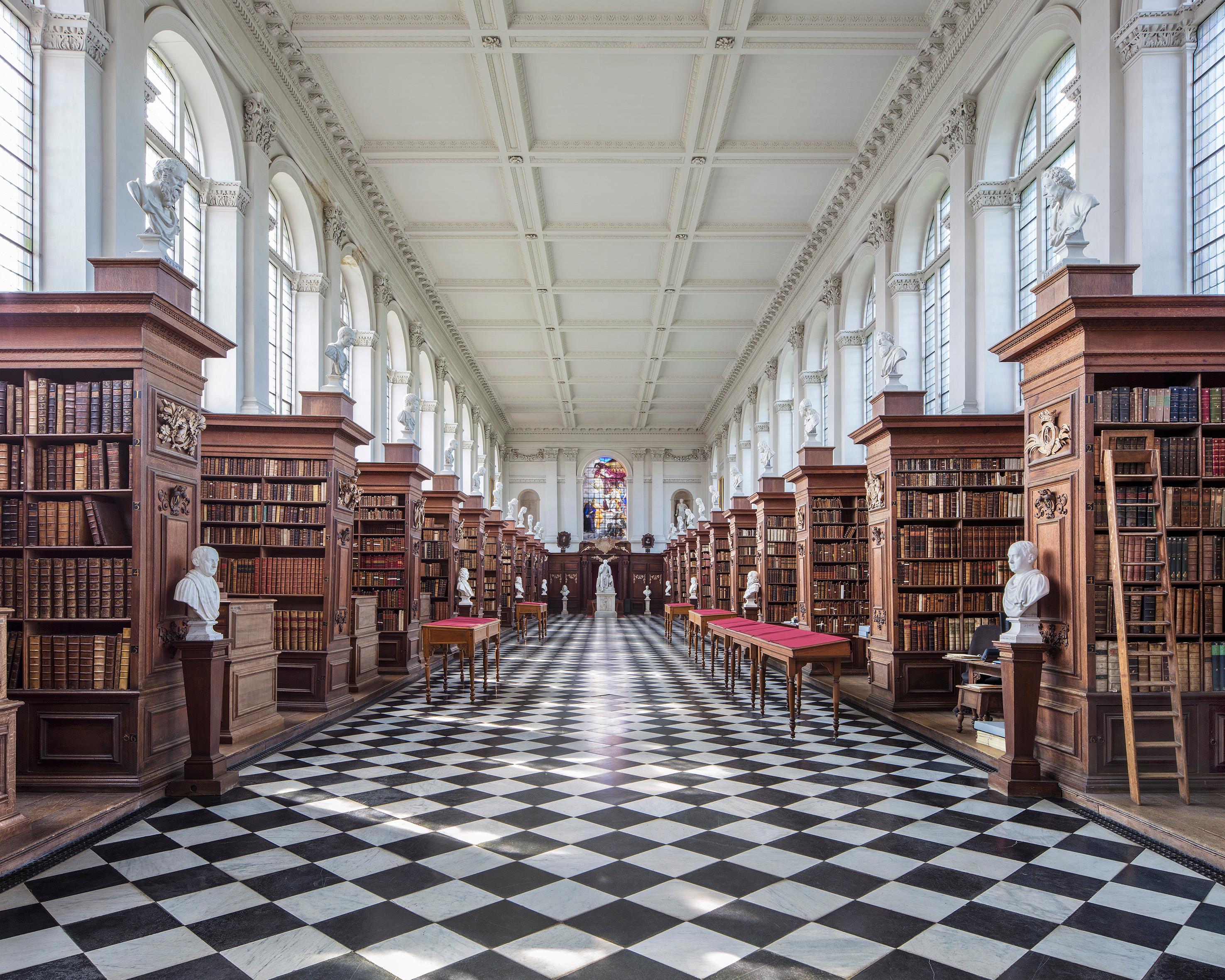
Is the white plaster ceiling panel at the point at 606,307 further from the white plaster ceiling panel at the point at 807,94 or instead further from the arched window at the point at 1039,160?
the arched window at the point at 1039,160

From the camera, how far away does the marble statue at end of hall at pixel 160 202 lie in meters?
5.26

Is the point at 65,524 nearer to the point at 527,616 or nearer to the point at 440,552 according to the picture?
the point at 440,552

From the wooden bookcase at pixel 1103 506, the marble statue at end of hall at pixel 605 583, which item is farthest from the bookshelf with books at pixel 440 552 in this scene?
the marble statue at end of hall at pixel 605 583

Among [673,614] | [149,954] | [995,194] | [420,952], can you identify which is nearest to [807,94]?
[995,194]

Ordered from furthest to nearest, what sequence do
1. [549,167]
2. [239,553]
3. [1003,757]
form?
[549,167], [239,553], [1003,757]

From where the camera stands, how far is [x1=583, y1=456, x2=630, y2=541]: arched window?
33.3m

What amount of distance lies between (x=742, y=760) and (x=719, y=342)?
17689 mm

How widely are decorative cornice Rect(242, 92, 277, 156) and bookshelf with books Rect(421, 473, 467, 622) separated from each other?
5.26 metres

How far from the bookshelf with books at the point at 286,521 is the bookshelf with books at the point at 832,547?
5902 mm

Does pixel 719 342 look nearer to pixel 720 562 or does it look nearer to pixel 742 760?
pixel 720 562

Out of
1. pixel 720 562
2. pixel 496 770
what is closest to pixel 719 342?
pixel 720 562

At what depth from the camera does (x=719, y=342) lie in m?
22.8

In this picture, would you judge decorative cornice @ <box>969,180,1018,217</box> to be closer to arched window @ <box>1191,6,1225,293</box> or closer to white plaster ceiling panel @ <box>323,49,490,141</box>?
arched window @ <box>1191,6,1225,293</box>

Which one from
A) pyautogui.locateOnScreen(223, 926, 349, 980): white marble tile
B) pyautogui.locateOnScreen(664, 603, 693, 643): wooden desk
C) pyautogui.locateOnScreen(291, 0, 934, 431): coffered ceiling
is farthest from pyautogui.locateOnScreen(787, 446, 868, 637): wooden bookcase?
pyautogui.locateOnScreen(223, 926, 349, 980): white marble tile
